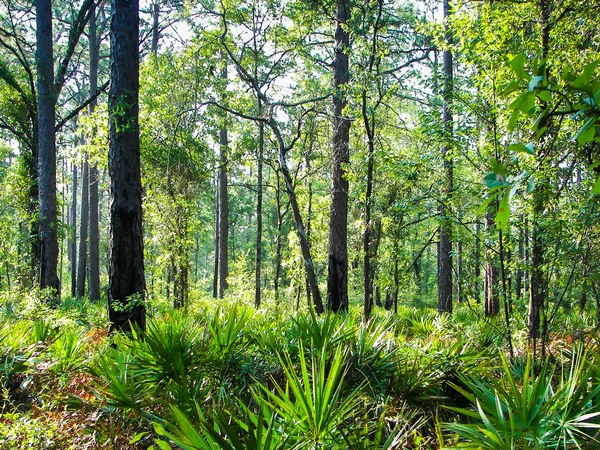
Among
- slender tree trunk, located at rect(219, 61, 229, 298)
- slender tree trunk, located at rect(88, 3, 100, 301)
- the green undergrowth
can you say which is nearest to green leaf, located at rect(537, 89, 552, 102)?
the green undergrowth

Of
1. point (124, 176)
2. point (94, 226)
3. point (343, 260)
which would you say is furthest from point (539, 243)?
point (94, 226)

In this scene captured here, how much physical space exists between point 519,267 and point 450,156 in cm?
189

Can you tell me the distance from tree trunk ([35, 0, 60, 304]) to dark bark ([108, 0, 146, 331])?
195 inches

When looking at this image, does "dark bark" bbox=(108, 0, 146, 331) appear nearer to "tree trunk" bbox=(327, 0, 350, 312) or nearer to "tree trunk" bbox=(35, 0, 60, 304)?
"tree trunk" bbox=(327, 0, 350, 312)

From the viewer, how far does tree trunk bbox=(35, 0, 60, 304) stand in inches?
389

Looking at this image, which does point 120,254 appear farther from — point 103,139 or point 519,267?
point 519,267

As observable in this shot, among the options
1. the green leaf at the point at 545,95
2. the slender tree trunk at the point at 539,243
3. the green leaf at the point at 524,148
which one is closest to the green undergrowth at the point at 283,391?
the slender tree trunk at the point at 539,243

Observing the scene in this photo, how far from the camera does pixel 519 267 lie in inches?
221

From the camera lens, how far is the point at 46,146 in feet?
32.5

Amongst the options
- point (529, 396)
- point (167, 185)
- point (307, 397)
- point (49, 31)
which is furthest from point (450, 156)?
point (49, 31)

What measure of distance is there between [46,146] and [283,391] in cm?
939

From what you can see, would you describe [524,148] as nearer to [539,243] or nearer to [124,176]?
[539,243]

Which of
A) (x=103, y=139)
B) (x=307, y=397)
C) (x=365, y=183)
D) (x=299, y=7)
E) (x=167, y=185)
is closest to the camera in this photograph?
(x=307, y=397)

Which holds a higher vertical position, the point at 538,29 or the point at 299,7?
the point at 299,7
